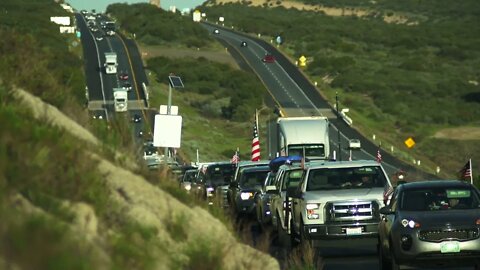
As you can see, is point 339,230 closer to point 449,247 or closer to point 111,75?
point 449,247

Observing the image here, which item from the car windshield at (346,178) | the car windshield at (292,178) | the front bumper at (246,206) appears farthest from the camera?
the front bumper at (246,206)

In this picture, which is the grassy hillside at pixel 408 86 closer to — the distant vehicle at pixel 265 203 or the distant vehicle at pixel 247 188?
the distant vehicle at pixel 247 188

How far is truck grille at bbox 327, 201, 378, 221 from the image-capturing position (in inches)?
869

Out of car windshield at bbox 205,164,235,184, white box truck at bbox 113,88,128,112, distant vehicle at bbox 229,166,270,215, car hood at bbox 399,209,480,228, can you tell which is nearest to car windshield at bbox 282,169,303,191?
distant vehicle at bbox 229,166,270,215

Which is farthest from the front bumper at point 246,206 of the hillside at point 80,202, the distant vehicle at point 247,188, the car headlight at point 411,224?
the hillside at point 80,202

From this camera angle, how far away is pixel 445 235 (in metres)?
17.5

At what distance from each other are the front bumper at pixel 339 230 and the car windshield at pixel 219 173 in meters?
15.3

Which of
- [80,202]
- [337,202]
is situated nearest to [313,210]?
[337,202]

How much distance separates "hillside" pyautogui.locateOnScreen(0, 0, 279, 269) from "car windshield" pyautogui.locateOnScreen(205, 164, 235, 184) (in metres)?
22.4

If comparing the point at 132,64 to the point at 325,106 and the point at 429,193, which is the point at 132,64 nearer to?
the point at 325,106

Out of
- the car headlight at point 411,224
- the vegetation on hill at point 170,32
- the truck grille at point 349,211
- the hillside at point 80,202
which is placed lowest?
the vegetation on hill at point 170,32

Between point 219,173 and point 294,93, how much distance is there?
79.3 metres

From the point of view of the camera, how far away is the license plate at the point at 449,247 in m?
17.4

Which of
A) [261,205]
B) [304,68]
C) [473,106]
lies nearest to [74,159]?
[261,205]
